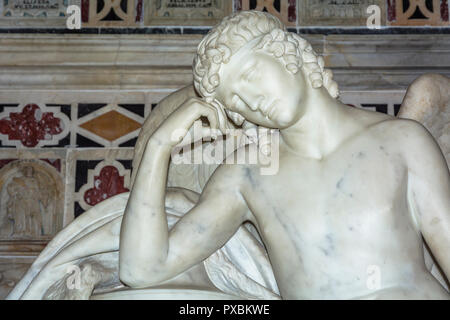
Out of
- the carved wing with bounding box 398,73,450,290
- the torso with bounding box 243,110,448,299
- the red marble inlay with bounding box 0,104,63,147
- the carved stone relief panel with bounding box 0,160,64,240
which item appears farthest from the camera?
the red marble inlay with bounding box 0,104,63,147

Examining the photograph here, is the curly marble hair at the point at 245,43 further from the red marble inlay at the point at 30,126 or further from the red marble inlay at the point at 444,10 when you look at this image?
the red marble inlay at the point at 444,10

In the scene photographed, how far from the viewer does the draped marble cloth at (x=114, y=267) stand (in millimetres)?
2170

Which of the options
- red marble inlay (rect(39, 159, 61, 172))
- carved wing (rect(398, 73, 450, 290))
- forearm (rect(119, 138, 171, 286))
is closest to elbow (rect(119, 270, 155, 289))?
forearm (rect(119, 138, 171, 286))

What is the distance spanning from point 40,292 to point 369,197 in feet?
3.06

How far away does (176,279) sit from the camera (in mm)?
2248

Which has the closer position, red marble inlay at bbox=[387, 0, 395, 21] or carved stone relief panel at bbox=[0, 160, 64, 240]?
carved stone relief panel at bbox=[0, 160, 64, 240]

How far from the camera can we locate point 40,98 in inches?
151

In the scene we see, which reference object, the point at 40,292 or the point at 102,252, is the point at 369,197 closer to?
the point at 102,252

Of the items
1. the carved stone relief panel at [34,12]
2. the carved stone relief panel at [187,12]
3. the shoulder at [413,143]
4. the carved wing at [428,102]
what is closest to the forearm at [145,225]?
the shoulder at [413,143]

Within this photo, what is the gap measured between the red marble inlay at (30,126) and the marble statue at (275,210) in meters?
1.50

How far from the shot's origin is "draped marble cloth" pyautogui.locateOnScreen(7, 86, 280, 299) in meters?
2.17

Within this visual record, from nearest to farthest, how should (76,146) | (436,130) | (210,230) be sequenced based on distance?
(210,230) → (436,130) → (76,146)

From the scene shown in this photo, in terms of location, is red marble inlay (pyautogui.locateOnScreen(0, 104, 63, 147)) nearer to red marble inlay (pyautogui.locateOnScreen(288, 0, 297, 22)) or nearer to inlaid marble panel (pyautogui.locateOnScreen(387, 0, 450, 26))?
red marble inlay (pyautogui.locateOnScreen(288, 0, 297, 22))

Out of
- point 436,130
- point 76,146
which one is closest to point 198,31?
point 76,146
